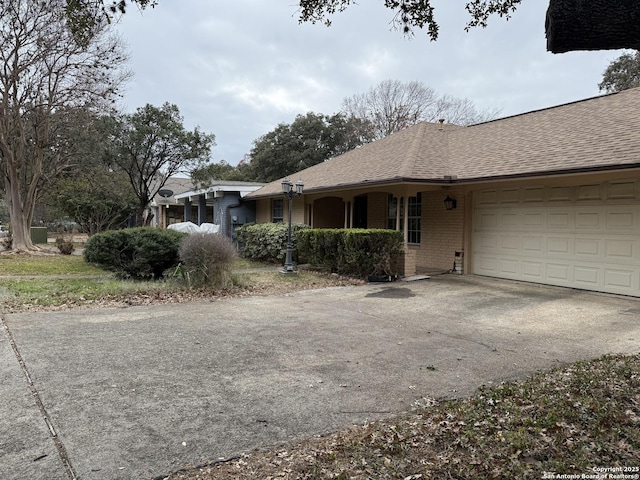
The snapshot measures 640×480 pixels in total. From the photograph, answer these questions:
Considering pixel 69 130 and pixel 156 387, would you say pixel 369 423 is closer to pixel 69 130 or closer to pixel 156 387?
pixel 156 387

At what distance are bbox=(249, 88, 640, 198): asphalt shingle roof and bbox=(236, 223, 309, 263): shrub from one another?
1.77m

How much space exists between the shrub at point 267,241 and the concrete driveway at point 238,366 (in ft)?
20.2

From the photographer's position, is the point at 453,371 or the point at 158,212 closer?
the point at 453,371

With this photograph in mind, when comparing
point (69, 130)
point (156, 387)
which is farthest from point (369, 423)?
point (69, 130)

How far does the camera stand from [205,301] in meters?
8.59

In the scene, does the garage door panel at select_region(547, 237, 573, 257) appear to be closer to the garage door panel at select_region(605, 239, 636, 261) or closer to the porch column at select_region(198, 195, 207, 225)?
the garage door panel at select_region(605, 239, 636, 261)

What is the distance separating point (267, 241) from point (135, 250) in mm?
5212

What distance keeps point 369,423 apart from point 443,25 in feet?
16.2

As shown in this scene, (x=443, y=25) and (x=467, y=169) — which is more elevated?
(x=443, y=25)

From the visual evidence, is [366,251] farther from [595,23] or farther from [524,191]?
[595,23]

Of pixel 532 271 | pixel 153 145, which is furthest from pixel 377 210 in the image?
pixel 153 145

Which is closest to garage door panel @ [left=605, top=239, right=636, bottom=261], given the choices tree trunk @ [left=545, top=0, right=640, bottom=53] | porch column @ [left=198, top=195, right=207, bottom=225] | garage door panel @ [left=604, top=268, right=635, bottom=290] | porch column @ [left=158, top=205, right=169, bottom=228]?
garage door panel @ [left=604, top=268, right=635, bottom=290]

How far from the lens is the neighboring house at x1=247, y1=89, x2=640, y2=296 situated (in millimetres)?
8945

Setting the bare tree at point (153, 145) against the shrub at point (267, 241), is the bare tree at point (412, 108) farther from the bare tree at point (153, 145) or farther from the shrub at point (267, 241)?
the shrub at point (267, 241)
